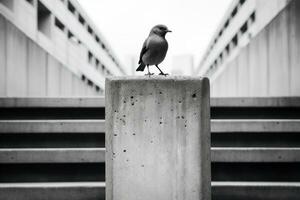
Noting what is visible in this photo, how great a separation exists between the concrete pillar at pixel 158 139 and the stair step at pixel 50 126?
1.11 m

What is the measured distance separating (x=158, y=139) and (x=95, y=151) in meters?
0.97

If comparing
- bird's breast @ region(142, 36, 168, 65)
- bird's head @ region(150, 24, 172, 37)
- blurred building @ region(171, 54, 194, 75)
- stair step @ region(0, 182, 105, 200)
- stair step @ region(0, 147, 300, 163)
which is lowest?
stair step @ region(0, 182, 105, 200)

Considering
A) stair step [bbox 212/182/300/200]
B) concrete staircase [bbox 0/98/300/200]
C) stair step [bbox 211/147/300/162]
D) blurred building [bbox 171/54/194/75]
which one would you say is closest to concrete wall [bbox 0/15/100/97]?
concrete staircase [bbox 0/98/300/200]

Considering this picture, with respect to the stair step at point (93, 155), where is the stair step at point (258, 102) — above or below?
above

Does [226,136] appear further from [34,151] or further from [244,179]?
[34,151]

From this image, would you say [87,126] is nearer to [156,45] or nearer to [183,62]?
[156,45]

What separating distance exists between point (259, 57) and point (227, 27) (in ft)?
74.0

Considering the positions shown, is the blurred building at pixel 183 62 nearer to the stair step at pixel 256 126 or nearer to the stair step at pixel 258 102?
the stair step at pixel 258 102

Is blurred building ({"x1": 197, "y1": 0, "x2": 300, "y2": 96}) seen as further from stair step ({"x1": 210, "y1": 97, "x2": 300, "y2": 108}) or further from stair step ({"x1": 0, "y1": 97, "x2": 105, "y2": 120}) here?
stair step ({"x1": 0, "y1": 97, "x2": 105, "y2": 120})

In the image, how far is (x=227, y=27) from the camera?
92.3 ft

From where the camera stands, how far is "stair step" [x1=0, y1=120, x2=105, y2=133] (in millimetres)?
3525

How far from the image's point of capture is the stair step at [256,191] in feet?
9.50

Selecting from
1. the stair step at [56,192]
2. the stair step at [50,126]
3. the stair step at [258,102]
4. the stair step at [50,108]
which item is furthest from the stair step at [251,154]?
the stair step at [50,108]

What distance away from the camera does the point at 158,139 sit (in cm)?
252
